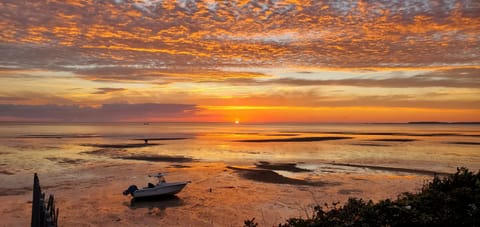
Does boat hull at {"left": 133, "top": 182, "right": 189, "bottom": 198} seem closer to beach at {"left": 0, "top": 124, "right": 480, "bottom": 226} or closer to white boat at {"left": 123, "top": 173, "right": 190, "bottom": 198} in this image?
white boat at {"left": 123, "top": 173, "right": 190, "bottom": 198}

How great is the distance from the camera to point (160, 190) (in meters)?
25.8

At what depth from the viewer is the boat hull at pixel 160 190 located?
2511cm

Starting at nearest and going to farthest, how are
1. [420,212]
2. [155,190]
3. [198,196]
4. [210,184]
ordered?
[420,212], [155,190], [198,196], [210,184]

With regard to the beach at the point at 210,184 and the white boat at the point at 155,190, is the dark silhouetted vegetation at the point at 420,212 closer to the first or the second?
the beach at the point at 210,184

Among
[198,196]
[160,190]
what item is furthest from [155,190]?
[198,196]

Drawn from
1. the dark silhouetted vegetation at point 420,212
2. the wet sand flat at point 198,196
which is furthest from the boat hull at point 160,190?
the dark silhouetted vegetation at point 420,212

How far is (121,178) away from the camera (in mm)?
34531

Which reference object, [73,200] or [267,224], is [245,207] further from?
[73,200]

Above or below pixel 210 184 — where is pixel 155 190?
above

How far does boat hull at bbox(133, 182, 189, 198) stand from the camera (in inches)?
989

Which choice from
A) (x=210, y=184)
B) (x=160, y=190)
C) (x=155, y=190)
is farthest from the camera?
(x=210, y=184)

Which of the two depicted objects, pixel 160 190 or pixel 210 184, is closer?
pixel 160 190

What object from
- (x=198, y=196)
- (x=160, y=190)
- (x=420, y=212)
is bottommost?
(x=198, y=196)

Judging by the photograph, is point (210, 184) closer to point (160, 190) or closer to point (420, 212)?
point (160, 190)
